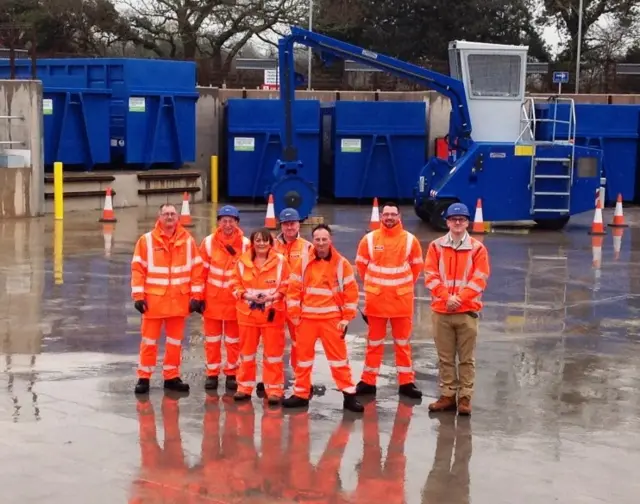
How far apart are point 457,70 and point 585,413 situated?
12896 mm

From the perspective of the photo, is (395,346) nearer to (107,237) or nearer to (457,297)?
(457,297)

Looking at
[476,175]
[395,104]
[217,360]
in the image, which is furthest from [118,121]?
[217,360]

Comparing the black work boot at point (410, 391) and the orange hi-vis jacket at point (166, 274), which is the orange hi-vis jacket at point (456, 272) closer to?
the black work boot at point (410, 391)

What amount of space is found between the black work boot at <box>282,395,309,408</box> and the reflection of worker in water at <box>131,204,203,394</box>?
868 mm

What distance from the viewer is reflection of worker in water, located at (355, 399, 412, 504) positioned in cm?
602

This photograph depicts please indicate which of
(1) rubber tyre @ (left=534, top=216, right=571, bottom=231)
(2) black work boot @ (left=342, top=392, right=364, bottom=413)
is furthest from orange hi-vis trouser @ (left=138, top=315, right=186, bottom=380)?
(1) rubber tyre @ (left=534, top=216, right=571, bottom=231)

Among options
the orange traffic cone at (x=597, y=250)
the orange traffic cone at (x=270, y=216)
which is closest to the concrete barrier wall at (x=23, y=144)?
the orange traffic cone at (x=270, y=216)

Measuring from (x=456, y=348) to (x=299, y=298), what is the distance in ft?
3.96

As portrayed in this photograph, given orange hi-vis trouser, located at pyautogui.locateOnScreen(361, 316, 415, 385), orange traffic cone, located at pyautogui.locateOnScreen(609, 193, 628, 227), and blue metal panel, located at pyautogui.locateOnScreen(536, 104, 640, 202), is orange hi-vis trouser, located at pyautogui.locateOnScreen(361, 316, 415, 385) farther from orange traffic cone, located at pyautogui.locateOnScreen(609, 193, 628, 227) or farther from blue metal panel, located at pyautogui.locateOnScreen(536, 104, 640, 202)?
blue metal panel, located at pyautogui.locateOnScreen(536, 104, 640, 202)

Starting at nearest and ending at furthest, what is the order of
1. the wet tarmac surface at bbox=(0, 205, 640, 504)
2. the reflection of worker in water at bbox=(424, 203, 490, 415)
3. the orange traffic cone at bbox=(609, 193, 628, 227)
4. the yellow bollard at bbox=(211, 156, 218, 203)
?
the wet tarmac surface at bbox=(0, 205, 640, 504) → the reflection of worker in water at bbox=(424, 203, 490, 415) → the orange traffic cone at bbox=(609, 193, 628, 227) → the yellow bollard at bbox=(211, 156, 218, 203)

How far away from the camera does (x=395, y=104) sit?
78.4 ft

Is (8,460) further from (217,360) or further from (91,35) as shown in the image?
(91,35)

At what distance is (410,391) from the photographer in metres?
8.14

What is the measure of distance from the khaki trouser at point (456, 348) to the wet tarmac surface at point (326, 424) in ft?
0.73
